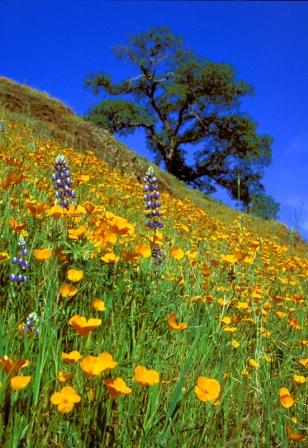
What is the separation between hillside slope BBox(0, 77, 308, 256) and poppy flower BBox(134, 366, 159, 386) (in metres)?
10.3

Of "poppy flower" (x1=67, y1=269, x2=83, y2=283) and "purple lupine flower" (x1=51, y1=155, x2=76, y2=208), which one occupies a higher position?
"purple lupine flower" (x1=51, y1=155, x2=76, y2=208)

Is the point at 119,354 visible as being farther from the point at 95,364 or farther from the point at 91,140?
the point at 91,140

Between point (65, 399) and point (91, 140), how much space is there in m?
12.8

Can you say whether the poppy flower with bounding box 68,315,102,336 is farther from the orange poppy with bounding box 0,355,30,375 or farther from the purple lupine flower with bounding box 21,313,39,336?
the purple lupine flower with bounding box 21,313,39,336

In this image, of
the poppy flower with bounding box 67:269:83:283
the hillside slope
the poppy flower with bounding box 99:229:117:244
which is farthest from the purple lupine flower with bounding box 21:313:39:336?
the hillside slope

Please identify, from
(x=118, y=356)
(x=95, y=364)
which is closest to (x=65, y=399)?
(x=95, y=364)

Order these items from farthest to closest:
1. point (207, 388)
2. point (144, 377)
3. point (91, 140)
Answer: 1. point (91, 140)
2. point (207, 388)
3. point (144, 377)

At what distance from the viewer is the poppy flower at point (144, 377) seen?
62.2 inches

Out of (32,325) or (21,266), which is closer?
(32,325)

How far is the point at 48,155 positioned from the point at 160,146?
25.6 m

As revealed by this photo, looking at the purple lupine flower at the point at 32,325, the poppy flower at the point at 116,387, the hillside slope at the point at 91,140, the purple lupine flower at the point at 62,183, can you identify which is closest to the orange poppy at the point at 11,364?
the poppy flower at the point at 116,387

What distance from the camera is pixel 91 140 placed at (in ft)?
45.5

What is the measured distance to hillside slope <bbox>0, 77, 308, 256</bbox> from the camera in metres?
12.6

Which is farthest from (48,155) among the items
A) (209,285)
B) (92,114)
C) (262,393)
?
(92,114)
